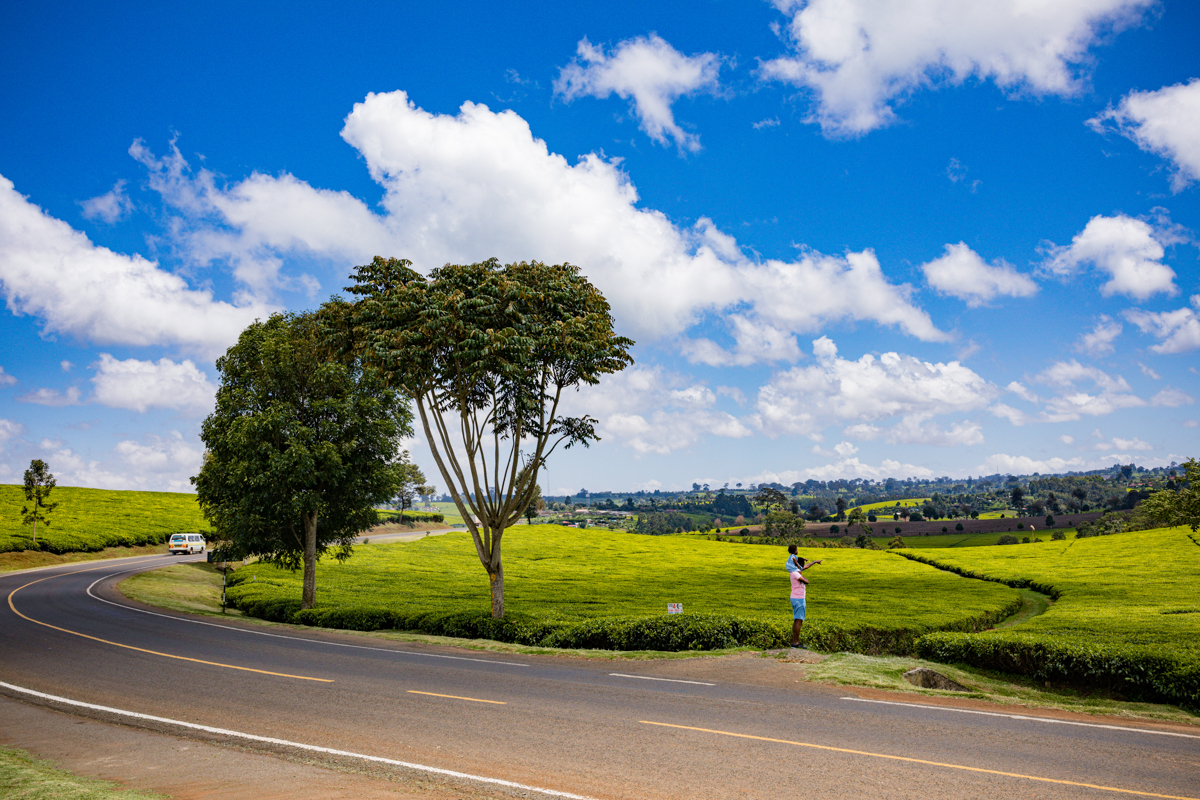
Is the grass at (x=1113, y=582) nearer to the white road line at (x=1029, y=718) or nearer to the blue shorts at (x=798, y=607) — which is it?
the white road line at (x=1029, y=718)

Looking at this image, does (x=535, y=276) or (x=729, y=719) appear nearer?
(x=729, y=719)

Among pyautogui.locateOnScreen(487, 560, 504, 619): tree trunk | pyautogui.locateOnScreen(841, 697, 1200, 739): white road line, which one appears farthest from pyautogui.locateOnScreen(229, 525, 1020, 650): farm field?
pyautogui.locateOnScreen(841, 697, 1200, 739): white road line

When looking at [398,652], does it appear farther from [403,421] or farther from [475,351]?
[403,421]

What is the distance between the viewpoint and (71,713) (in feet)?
46.0

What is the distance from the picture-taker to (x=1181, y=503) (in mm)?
27203

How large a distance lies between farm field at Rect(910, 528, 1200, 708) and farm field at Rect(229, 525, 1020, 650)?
4.19 metres

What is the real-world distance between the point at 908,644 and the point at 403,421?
86.1 feet

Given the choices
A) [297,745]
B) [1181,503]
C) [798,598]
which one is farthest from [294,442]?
[1181,503]

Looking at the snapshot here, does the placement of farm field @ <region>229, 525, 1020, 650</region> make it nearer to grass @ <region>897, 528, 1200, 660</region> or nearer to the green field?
grass @ <region>897, 528, 1200, 660</region>

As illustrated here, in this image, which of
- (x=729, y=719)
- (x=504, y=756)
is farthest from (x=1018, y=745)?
(x=504, y=756)

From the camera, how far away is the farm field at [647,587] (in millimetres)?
29484

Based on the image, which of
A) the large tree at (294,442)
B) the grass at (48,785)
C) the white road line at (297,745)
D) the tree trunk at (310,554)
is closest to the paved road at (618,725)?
the white road line at (297,745)

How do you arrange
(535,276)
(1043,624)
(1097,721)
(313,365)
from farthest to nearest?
1. (313,365)
2. (1043,624)
3. (535,276)
4. (1097,721)

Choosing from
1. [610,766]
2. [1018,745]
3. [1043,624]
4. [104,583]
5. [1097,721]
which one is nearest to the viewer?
[610,766]
